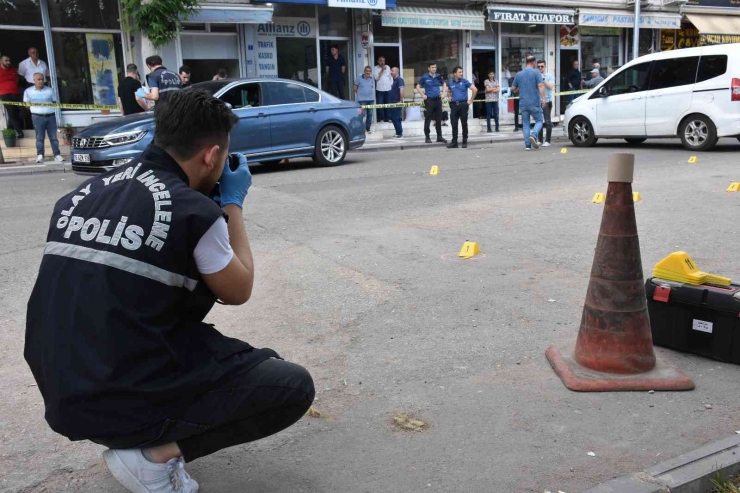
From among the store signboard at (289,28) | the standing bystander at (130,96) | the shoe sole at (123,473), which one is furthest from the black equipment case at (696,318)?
the store signboard at (289,28)

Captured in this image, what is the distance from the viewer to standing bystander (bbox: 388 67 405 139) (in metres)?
20.6

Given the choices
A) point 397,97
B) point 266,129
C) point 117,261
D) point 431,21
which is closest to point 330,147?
point 266,129

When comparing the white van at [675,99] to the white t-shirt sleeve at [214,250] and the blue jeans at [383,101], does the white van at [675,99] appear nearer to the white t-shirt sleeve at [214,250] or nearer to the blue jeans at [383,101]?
Answer: the blue jeans at [383,101]

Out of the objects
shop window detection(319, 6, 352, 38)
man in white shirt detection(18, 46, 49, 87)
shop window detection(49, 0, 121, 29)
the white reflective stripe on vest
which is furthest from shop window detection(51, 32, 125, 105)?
the white reflective stripe on vest

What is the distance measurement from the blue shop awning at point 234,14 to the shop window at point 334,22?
2406mm

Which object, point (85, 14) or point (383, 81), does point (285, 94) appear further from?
point (383, 81)

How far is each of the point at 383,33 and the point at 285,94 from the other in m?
10.0

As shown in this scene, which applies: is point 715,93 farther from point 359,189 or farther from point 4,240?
point 4,240

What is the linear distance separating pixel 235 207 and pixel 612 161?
208 cm

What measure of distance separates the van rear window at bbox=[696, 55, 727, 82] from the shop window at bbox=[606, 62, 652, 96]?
1.07 metres

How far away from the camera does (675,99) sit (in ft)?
46.5

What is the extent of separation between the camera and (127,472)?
240 cm

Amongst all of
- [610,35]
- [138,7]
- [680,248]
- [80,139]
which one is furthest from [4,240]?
[610,35]

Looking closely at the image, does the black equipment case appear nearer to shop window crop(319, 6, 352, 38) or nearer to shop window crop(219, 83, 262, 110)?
shop window crop(219, 83, 262, 110)
